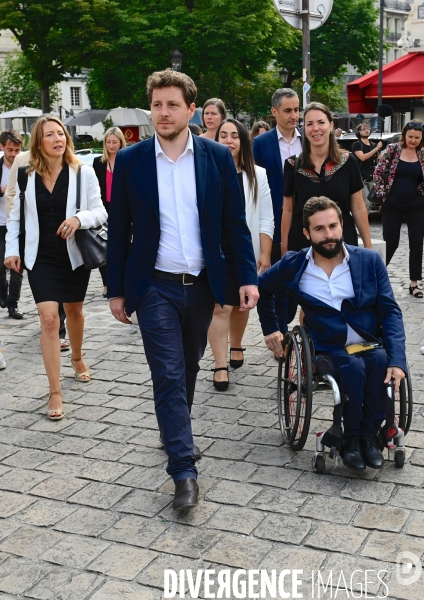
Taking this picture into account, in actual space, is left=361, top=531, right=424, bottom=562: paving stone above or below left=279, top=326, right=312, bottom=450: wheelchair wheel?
below

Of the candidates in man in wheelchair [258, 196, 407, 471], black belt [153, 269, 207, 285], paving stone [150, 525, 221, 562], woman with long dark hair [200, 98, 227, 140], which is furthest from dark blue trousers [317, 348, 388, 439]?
woman with long dark hair [200, 98, 227, 140]

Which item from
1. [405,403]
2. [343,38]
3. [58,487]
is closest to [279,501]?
[405,403]

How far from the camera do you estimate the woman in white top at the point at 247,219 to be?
639 cm

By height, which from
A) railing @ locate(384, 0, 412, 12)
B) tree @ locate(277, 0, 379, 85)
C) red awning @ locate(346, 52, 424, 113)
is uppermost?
railing @ locate(384, 0, 412, 12)

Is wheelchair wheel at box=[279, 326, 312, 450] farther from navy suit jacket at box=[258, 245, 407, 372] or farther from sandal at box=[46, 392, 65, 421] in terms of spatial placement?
sandal at box=[46, 392, 65, 421]

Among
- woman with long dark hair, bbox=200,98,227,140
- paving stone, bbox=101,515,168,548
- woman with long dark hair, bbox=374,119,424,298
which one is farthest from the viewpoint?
woman with long dark hair, bbox=374,119,424,298

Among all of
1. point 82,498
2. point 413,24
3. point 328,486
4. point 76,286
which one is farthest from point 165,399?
point 413,24

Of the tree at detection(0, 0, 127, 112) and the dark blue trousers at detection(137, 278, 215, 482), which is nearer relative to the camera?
the dark blue trousers at detection(137, 278, 215, 482)

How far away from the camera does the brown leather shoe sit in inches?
167

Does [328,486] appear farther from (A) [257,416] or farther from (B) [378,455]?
(A) [257,416]

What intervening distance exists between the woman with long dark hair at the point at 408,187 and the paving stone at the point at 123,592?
6.81m

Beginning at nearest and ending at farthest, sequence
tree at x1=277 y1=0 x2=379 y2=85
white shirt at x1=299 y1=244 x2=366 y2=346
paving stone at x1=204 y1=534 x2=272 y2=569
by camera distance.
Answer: paving stone at x1=204 y1=534 x2=272 y2=569 < white shirt at x1=299 y1=244 x2=366 y2=346 < tree at x1=277 y1=0 x2=379 y2=85

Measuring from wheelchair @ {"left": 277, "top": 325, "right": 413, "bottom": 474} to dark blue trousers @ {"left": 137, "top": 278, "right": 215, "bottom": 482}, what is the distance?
607mm

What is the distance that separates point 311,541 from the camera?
157 inches
